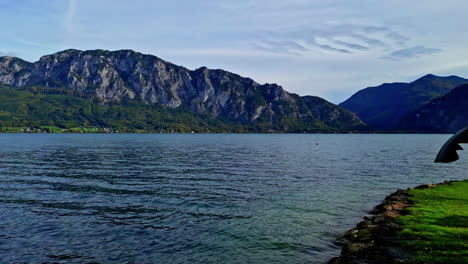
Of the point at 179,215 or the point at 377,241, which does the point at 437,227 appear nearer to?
the point at 377,241

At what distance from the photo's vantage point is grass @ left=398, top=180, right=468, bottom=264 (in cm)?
1817

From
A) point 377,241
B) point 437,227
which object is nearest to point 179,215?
point 377,241

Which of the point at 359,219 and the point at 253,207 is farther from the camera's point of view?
Result: the point at 253,207

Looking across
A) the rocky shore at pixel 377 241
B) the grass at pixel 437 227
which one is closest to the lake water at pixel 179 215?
the rocky shore at pixel 377 241

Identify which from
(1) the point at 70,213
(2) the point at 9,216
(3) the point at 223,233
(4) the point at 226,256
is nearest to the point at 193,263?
(4) the point at 226,256

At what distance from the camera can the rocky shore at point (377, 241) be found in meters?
19.1

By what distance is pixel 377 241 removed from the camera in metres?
22.6

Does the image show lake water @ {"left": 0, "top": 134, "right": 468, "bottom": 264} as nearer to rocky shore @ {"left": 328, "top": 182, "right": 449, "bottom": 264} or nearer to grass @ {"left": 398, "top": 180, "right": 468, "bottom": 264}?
rocky shore @ {"left": 328, "top": 182, "right": 449, "bottom": 264}

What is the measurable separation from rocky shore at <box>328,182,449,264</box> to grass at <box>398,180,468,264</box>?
0.75 m

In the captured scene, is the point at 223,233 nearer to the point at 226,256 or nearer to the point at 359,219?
the point at 226,256

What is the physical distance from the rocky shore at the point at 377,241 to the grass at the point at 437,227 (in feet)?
2.45

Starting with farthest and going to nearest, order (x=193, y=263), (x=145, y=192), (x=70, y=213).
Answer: (x=145, y=192)
(x=70, y=213)
(x=193, y=263)

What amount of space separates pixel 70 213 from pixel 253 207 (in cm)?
1940

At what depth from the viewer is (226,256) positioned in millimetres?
21703
